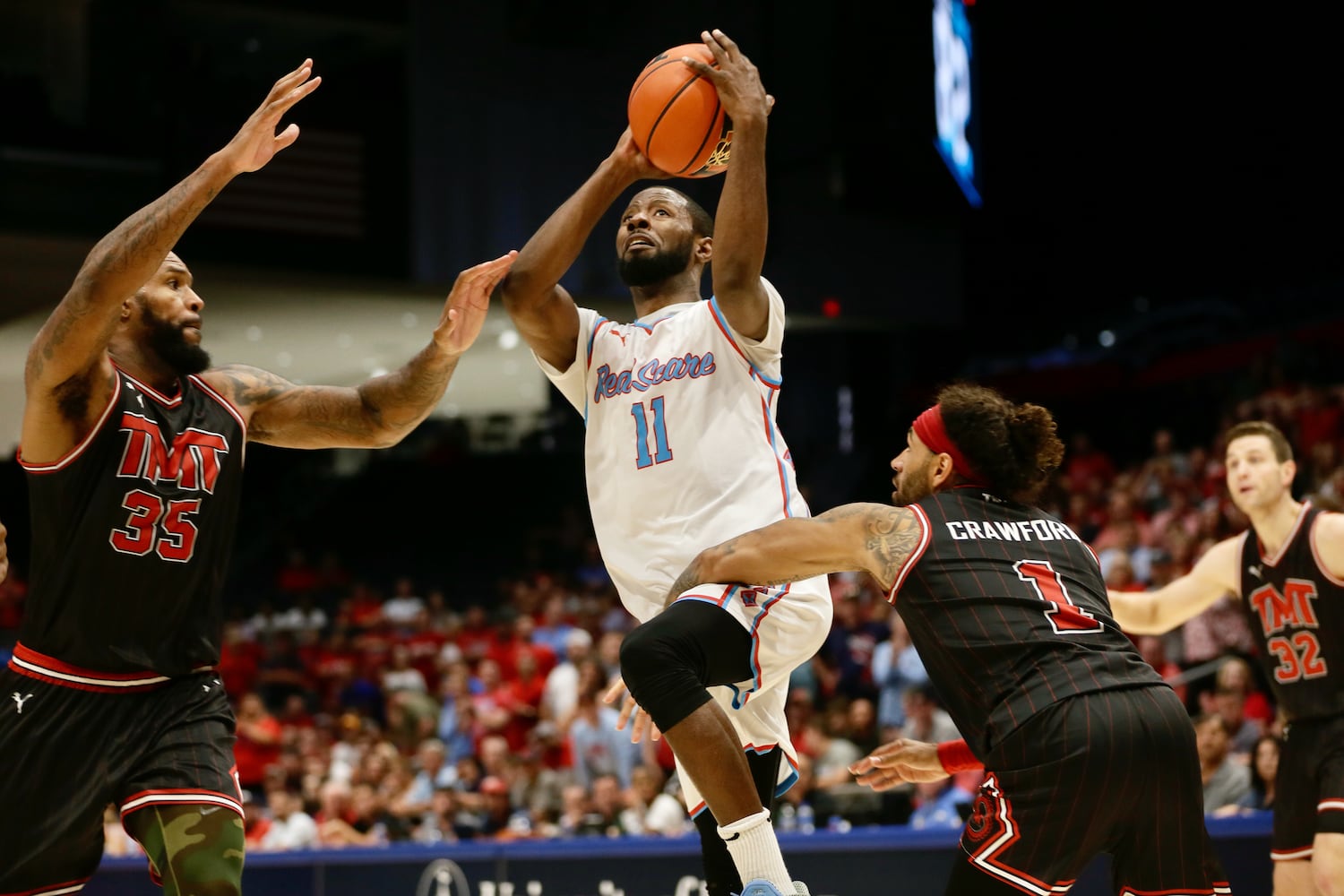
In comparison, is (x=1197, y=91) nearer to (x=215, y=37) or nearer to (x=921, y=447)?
(x=215, y=37)

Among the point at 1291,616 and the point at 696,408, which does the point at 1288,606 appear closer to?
the point at 1291,616

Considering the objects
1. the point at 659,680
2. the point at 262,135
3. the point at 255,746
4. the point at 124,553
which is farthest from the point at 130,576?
the point at 255,746

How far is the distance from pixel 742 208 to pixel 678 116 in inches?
20.0

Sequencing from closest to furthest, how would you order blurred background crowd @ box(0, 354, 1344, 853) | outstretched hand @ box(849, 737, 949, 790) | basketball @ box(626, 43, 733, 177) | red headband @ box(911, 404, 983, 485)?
1. red headband @ box(911, 404, 983, 485)
2. outstretched hand @ box(849, 737, 949, 790)
3. basketball @ box(626, 43, 733, 177)
4. blurred background crowd @ box(0, 354, 1344, 853)

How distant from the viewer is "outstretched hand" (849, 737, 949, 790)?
4.47m

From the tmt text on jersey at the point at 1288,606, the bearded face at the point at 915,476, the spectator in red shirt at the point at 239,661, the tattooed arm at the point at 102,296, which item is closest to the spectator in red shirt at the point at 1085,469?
the tmt text on jersey at the point at 1288,606

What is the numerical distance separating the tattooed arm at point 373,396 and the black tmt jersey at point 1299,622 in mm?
3611

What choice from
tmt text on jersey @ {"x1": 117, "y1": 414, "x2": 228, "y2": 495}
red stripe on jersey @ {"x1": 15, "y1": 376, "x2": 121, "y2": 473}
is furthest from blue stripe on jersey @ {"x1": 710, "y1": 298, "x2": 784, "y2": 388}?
red stripe on jersey @ {"x1": 15, "y1": 376, "x2": 121, "y2": 473}

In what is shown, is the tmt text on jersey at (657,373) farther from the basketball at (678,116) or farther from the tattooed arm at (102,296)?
the tattooed arm at (102,296)

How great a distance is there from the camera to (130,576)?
14.1 ft

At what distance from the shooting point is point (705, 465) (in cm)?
472

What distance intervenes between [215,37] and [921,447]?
1548 cm

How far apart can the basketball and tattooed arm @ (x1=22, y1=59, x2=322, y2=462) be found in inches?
46.1

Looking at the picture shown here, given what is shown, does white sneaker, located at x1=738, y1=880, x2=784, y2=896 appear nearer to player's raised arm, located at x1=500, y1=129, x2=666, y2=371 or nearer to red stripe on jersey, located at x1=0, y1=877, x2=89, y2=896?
red stripe on jersey, located at x1=0, y1=877, x2=89, y2=896
